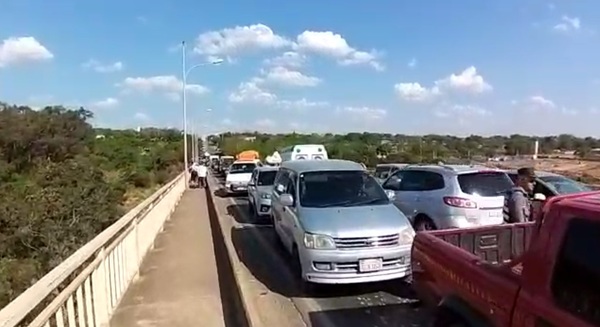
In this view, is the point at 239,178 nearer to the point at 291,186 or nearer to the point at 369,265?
the point at 291,186

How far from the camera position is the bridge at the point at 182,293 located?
4.02m

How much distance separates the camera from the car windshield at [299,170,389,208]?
8.33 metres

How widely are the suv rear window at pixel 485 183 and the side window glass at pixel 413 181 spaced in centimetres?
108

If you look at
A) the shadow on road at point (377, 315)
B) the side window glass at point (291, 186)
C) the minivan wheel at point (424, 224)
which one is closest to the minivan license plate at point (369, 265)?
the shadow on road at point (377, 315)

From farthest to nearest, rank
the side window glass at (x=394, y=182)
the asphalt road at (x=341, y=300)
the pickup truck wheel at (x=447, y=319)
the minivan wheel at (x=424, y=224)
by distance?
the side window glass at (x=394, y=182), the minivan wheel at (x=424, y=224), the asphalt road at (x=341, y=300), the pickup truck wheel at (x=447, y=319)

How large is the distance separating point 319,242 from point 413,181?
488 centimetres

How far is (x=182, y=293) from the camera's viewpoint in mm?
7266

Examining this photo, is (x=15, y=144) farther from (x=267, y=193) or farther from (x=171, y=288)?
(x=171, y=288)

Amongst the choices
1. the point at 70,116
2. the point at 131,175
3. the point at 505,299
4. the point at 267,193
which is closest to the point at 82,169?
the point at 267,193

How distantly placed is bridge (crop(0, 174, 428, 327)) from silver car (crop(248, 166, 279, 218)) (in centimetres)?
467

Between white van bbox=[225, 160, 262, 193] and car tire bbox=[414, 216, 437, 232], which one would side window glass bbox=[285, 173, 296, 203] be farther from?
white van bbox=[225, 160, 262, 193]

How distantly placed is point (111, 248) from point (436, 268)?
3.52 meters

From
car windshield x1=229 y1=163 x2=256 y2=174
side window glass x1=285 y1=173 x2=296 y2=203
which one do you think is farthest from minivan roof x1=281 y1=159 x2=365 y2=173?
car windshield x1=229 y1=163 x2=256 y2=174

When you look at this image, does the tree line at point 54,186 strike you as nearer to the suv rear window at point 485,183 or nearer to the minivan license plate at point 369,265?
the minivan license plate at point 369,265
